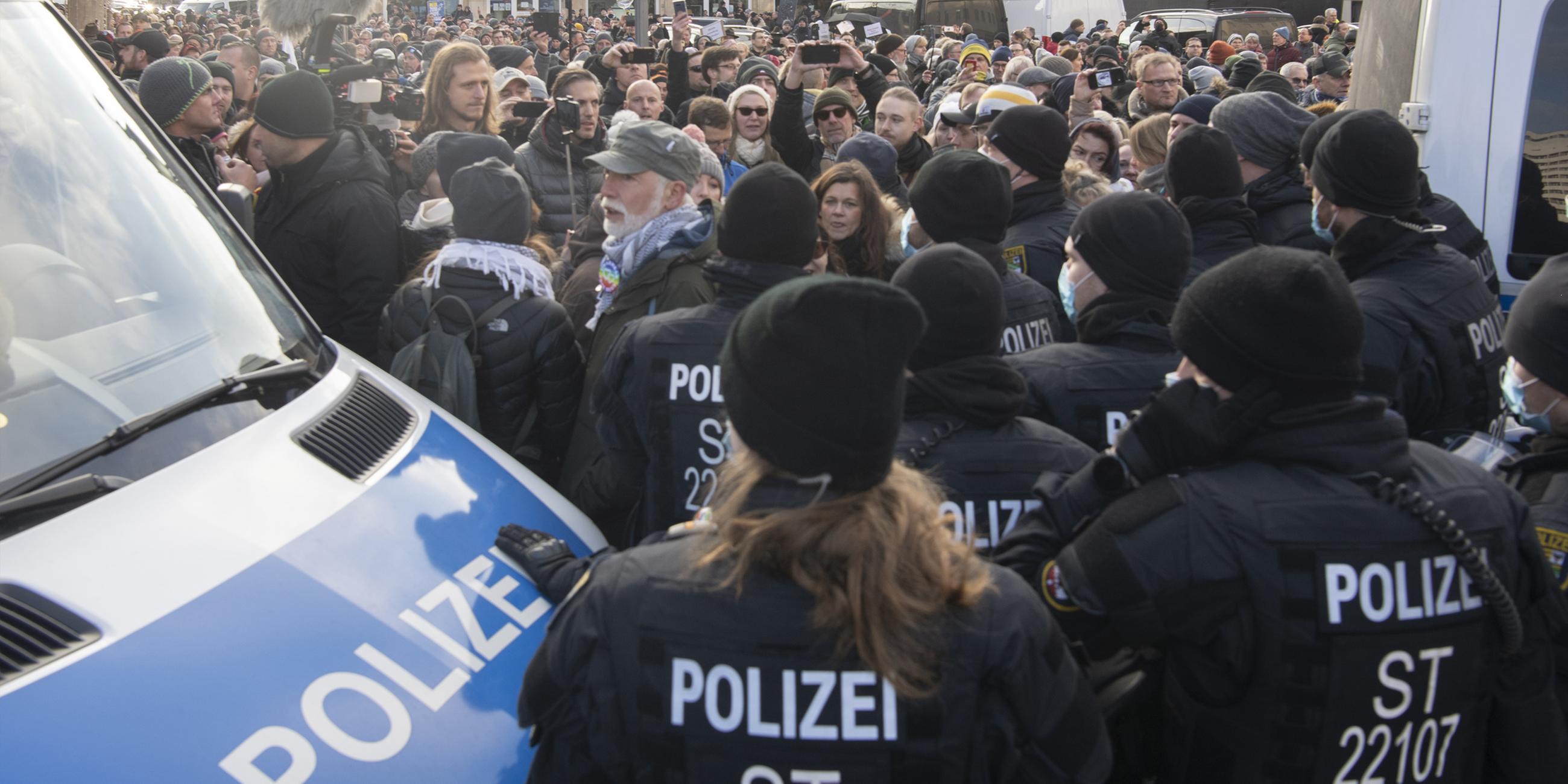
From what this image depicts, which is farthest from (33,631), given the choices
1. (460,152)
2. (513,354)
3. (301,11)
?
(301,11)

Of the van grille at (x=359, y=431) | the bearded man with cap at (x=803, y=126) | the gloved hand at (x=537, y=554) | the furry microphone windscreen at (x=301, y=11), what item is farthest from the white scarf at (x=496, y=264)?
the furry microphone windscreen at (x=301, y=11)

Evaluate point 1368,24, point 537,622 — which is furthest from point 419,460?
point 1368,24

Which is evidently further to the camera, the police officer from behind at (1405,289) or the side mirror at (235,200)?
the police officer from behind at (1405,289)

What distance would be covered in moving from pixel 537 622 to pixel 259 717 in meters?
0.61

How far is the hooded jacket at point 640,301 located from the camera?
3.56 meters

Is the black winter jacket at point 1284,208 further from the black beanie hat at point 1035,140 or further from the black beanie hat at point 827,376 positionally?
the black beanie hat at point 827,376

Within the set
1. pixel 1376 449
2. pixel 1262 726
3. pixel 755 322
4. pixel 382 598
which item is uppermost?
pixel 755 322

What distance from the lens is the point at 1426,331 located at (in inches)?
133

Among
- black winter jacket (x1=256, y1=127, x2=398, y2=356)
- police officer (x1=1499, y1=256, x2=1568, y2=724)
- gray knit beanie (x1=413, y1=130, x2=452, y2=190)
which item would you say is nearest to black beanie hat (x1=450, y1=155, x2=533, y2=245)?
black winter jacket (x1=256, y1=127, x2=398, y2=356)

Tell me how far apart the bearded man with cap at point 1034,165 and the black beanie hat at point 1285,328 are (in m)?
2.54

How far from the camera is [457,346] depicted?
3352 mm

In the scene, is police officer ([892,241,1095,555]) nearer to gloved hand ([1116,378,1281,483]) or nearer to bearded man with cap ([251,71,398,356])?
gloved hand ([1116,378,1281,483])

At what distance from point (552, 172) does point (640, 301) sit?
8.35ft

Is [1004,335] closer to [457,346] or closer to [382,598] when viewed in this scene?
[457,346]
